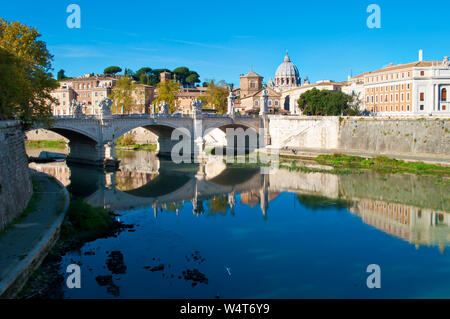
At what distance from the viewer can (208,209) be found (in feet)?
65.4

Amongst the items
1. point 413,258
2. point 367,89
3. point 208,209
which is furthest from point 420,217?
point 367,89

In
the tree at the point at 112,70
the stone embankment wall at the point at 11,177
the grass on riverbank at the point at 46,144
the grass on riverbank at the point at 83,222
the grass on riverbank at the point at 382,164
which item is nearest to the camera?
the stone embankment wall at the point at 11,177

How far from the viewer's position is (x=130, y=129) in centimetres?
3291

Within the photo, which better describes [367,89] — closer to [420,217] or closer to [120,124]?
[120,124]

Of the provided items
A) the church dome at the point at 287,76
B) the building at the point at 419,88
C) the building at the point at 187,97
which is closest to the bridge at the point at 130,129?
the building at the point at 419,88

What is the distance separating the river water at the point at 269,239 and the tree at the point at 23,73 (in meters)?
4.30

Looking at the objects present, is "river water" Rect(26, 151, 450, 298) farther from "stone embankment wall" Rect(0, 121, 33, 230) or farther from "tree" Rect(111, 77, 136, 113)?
"tree" Rect(111, 77, 136, 113)

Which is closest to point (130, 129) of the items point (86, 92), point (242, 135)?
point (242, 135)

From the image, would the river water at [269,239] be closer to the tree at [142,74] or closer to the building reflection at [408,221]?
the building reflection at [408,221]

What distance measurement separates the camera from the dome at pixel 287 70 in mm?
96312

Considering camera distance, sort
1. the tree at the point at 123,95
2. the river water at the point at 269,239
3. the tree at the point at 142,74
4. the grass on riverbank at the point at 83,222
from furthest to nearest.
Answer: the tree at the point at 142,74, the tree at the point at 123,95, the grass on riverbank at the point at 83,222, the river water at the point at 269,239

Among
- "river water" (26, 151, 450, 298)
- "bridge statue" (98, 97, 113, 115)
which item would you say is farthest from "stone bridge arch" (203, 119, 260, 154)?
"river water" (26, 151, 450, 298)

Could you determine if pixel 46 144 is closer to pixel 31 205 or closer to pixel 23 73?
pixel 23 73

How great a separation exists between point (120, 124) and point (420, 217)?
67.1 feet
